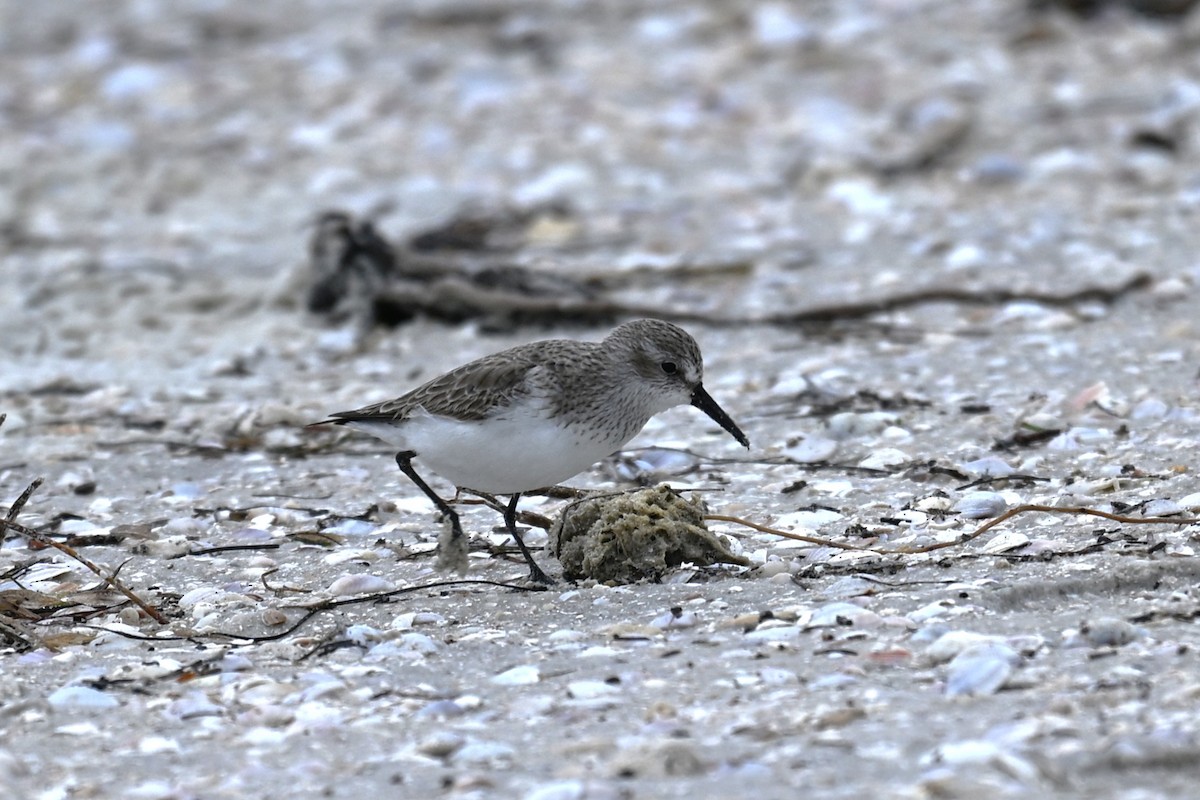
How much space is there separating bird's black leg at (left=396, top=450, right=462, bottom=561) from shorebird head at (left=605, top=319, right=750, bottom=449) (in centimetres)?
65

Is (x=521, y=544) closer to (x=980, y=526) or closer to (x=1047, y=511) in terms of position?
(x=980, y=526)

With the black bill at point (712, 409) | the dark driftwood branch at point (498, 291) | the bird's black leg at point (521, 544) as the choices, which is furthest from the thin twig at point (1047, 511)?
the dark driftwood branch at point (498, 291)

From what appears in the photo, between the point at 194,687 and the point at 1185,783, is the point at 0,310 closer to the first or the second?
the point at 194,687

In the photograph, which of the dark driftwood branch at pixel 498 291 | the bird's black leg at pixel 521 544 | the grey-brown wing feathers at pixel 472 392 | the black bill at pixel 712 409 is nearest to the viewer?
the bird's black leg at pixel 521 544

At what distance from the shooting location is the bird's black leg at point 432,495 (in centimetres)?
464

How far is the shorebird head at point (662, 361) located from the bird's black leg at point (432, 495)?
65 centimetres

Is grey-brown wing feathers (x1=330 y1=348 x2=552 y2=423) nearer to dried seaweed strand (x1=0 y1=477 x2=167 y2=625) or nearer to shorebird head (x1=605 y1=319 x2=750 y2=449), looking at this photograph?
shorebird head (x1=605 y1=319 x2=750 y2=449)

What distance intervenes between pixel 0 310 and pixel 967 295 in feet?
14.8

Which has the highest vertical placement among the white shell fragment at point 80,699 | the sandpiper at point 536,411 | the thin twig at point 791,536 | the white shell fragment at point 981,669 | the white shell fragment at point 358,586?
the sandpiper at point 536,411

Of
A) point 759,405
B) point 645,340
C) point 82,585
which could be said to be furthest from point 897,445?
point 82,585

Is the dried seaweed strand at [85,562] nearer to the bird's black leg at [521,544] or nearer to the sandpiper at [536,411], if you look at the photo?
the sandpiper at [536,411]

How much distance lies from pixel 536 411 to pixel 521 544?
1.25 ft

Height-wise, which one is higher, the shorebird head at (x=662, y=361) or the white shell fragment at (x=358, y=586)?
the shorebird head at (x=662, y=361)

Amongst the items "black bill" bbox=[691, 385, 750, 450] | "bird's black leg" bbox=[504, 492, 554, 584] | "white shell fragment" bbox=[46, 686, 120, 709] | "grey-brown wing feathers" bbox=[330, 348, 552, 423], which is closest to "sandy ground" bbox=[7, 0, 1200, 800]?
"white shell fragment" bbox=[46, 686, 120, 709]
